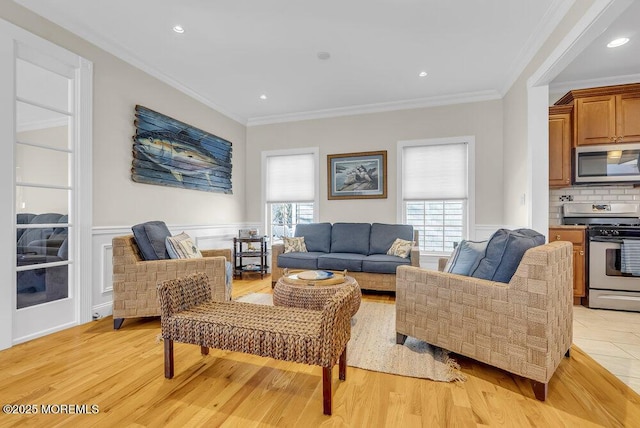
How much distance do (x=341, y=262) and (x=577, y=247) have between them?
268 cm

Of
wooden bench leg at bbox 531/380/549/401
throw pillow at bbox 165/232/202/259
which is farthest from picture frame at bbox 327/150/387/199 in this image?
wooden bench leg at bbox 531/380/549/401

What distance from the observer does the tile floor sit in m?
2.05

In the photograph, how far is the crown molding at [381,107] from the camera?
432cm

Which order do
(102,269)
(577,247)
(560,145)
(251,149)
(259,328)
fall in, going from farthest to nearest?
(251,149), (560,145), (577,247), (102,269), (259,328)

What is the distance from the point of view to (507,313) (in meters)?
1.75

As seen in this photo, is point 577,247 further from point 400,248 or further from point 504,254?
point 504,254

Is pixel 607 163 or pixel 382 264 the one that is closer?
pixel 607 163

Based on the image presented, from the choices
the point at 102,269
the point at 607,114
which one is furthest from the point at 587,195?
the point at 102,269

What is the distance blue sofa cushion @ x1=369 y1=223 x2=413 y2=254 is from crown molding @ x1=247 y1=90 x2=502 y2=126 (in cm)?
187

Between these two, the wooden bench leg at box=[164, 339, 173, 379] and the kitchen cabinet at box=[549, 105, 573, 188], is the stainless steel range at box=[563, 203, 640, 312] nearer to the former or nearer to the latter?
the kitchen cabinet at box=[549, 105, 573, 188]

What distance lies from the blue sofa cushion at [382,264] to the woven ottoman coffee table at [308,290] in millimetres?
1038

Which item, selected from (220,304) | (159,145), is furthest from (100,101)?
(220,304)

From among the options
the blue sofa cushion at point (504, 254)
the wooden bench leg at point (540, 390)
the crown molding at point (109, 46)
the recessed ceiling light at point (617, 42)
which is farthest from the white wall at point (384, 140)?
the wooden bench leg at point (540, 390)

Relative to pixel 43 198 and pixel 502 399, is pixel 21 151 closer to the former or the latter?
pixel 43 198
